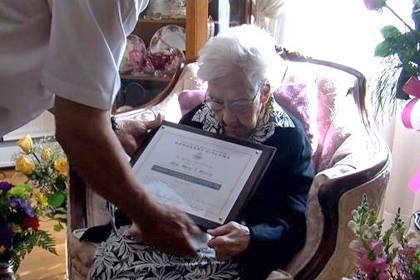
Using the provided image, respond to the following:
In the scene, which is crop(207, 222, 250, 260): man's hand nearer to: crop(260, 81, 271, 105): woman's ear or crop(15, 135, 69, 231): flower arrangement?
crop(260, 81, 271, 105): woman's ear

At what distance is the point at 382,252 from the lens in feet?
3.63

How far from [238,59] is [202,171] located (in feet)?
1.06

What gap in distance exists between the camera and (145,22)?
2807 mm

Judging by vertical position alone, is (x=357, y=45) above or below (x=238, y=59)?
below

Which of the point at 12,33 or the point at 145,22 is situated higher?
the point at 12,33

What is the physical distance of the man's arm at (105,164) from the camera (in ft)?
3.17

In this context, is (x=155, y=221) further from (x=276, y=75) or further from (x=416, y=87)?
(x=276, y=75)

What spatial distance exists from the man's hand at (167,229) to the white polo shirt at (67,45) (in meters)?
0.23

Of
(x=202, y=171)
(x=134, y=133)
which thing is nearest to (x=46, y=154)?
(x=134, y=133)

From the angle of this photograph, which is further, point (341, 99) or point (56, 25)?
point (341, 99)

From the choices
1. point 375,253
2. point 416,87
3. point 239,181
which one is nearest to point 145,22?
point 239,181

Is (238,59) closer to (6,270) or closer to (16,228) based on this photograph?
(16,228)

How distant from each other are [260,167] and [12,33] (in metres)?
0.81

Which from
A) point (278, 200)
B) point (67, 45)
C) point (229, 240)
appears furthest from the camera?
point (278, 200)
